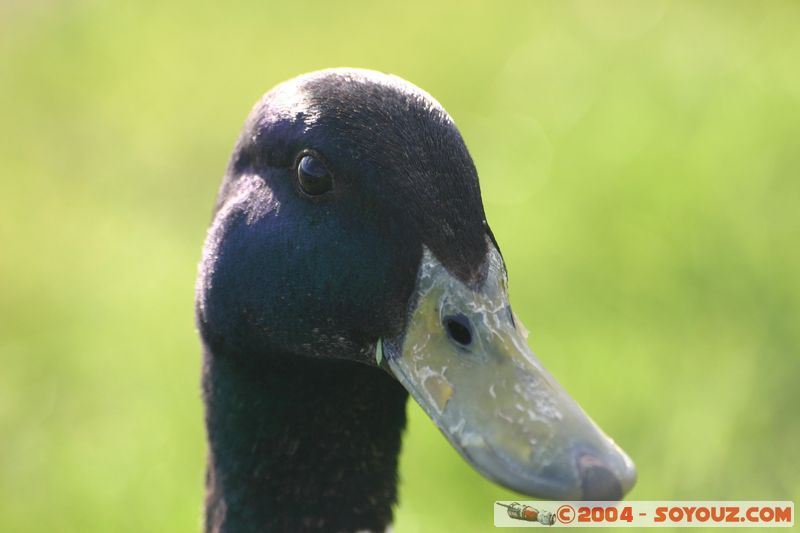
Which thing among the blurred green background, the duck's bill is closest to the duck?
the duck's bill

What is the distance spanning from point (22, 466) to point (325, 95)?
2875mm

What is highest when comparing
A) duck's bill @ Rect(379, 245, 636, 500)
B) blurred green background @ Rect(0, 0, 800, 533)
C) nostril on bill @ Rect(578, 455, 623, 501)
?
blurred green background @ Rect(0, 0, 800, 533)

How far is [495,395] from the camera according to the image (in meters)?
1.96

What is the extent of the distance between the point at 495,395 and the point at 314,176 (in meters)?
0.55

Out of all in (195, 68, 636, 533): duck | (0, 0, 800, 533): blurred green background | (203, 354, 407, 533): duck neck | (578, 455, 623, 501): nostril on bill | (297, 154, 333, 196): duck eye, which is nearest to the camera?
(578, 455, 623, 501): nostril on bill

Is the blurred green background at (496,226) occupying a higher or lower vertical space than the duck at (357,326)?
higher

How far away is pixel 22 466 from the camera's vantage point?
4.49m

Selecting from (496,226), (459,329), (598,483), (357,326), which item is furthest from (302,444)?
(496,226)

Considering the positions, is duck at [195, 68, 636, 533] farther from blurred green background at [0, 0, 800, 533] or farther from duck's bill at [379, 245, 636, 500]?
blurred green background at [0, 0, 800, 533]

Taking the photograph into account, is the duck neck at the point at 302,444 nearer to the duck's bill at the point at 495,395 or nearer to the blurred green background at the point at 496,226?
the duck's bill at the point at 495,395

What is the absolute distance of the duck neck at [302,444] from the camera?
94.9 inches

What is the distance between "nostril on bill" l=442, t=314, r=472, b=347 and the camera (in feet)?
6.66

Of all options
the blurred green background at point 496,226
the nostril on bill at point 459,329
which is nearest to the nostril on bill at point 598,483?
the nostril on bill at point 459,329

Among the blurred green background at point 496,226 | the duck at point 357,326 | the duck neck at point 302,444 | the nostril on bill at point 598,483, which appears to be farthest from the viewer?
the blurred green background at point 496,226
